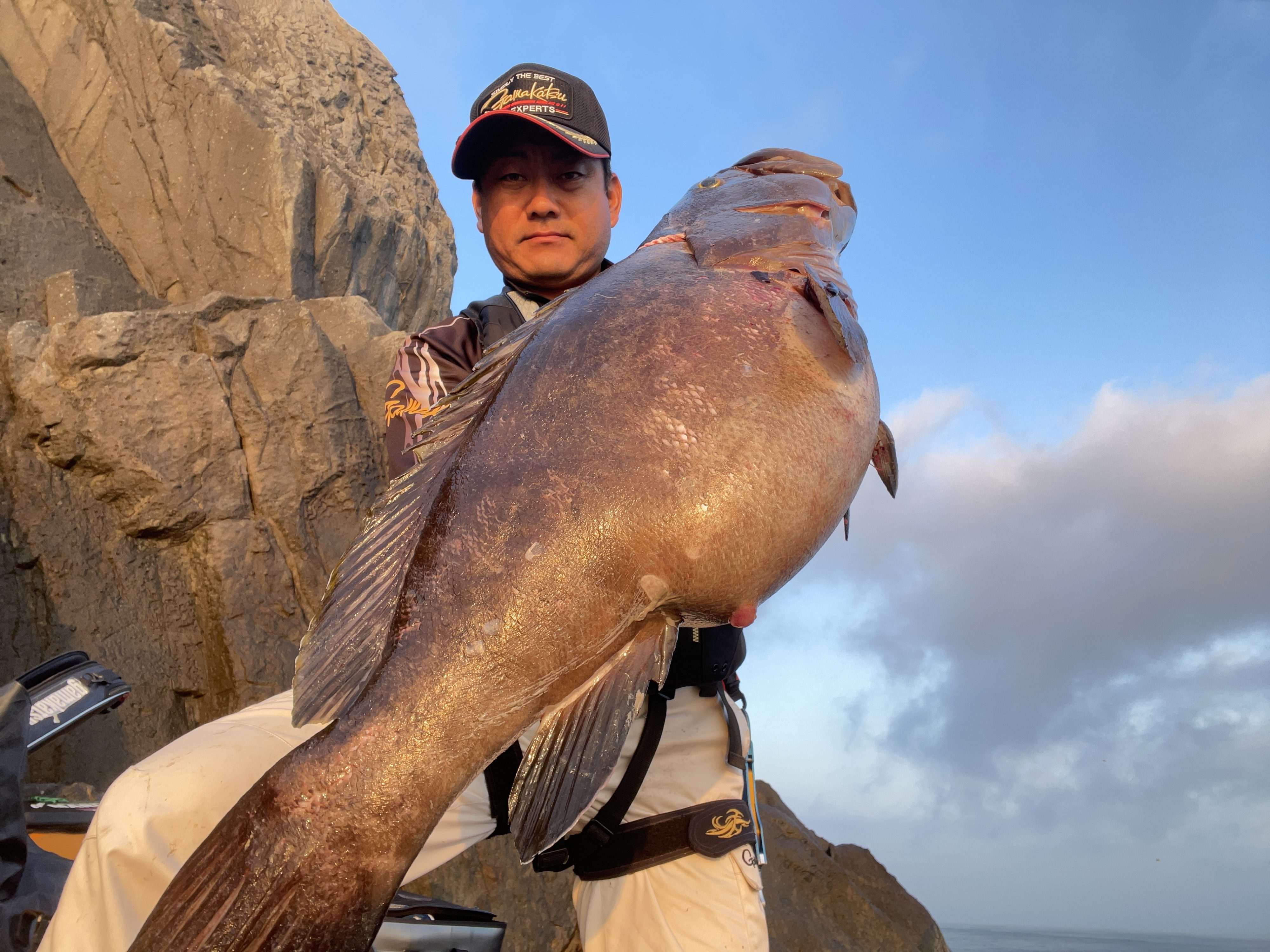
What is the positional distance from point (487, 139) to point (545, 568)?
4.55 ft

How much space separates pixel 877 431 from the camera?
5.25 ft

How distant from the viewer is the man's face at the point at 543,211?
223 centimetres

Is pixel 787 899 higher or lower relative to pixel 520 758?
lower

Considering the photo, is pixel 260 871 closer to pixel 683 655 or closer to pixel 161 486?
pixel 683 655

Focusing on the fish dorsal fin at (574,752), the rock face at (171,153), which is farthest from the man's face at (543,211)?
the rock face at (171,153)

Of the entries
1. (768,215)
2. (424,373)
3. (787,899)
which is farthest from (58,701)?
(787,899)

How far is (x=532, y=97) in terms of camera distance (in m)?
2.17

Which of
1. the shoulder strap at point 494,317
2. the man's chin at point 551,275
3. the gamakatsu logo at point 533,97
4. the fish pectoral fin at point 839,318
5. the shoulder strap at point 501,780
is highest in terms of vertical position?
the gamakatsu logo at point 533,97

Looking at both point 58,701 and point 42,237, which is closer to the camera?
point 58,701

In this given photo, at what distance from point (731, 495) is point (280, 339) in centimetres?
725

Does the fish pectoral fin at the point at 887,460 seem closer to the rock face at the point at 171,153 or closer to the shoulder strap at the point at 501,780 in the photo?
the shoulder strap at the point at 501,780

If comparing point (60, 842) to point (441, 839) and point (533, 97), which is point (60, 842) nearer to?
point (441, 839)

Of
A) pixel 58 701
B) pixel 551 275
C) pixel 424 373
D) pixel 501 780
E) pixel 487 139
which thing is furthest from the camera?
pixel 58 701

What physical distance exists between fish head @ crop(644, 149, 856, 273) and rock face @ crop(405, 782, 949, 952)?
4.41 metres
